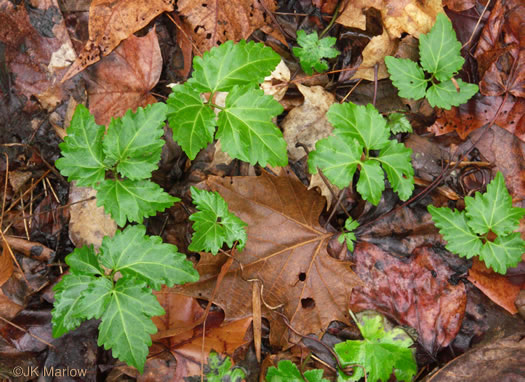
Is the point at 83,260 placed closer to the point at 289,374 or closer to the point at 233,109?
the point at 233,109

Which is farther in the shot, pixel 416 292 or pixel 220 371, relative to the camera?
pixel 416 292

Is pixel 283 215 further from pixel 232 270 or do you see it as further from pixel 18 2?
pixel 18 2

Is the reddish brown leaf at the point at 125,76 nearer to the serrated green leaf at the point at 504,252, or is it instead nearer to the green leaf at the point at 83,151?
the green leaf at the point at 83,151

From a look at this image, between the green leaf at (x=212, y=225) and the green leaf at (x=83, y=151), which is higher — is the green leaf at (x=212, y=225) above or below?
below

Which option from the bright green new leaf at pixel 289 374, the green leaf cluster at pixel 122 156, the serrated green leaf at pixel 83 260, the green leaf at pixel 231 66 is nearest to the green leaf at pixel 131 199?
the green leaf cluster at pixel 122 156

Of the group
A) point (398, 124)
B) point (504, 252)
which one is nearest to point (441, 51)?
point (398, 124)

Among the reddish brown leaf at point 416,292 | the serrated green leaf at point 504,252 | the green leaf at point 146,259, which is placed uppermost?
the green leaf at point 146,259
